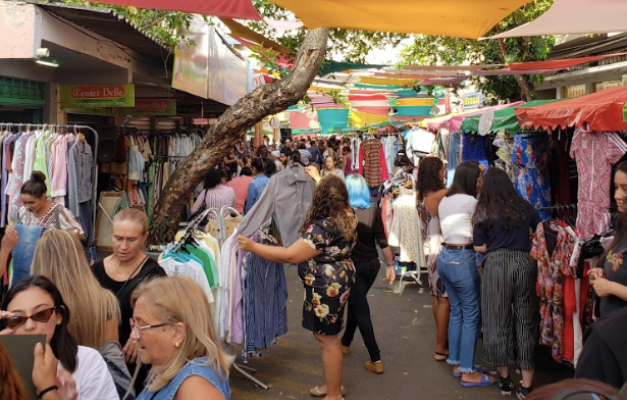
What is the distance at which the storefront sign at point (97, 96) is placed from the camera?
30.2 ft

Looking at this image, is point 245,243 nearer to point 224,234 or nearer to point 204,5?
point 224,234

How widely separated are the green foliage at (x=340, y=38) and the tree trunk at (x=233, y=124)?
2.25 meters

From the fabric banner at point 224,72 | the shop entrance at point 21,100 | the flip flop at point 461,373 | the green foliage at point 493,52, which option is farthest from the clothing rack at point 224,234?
the green foliage at point 493,52

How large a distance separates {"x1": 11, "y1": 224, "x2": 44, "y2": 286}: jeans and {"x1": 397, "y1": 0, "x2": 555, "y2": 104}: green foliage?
8.31 metres

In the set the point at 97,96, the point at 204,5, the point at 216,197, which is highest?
the point at 204,5

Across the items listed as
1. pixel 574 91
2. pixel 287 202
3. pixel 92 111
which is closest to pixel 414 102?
pixel 574 91

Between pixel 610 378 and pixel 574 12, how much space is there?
3968 millimetres

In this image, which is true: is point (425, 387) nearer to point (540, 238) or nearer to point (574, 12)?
point (540, 238)

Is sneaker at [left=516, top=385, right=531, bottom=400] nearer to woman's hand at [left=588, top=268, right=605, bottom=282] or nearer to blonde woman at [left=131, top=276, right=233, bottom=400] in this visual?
woman's hand at [left=588, top=268, right=605, bottom=282]

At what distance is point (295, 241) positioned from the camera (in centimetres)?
576

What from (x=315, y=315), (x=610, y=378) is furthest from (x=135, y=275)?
(x=610, y=378)

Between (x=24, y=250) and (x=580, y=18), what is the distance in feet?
17.2

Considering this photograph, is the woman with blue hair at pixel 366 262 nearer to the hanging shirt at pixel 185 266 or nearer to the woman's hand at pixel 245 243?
the woman's hand at pixel 245 243

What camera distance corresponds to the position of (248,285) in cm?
566
